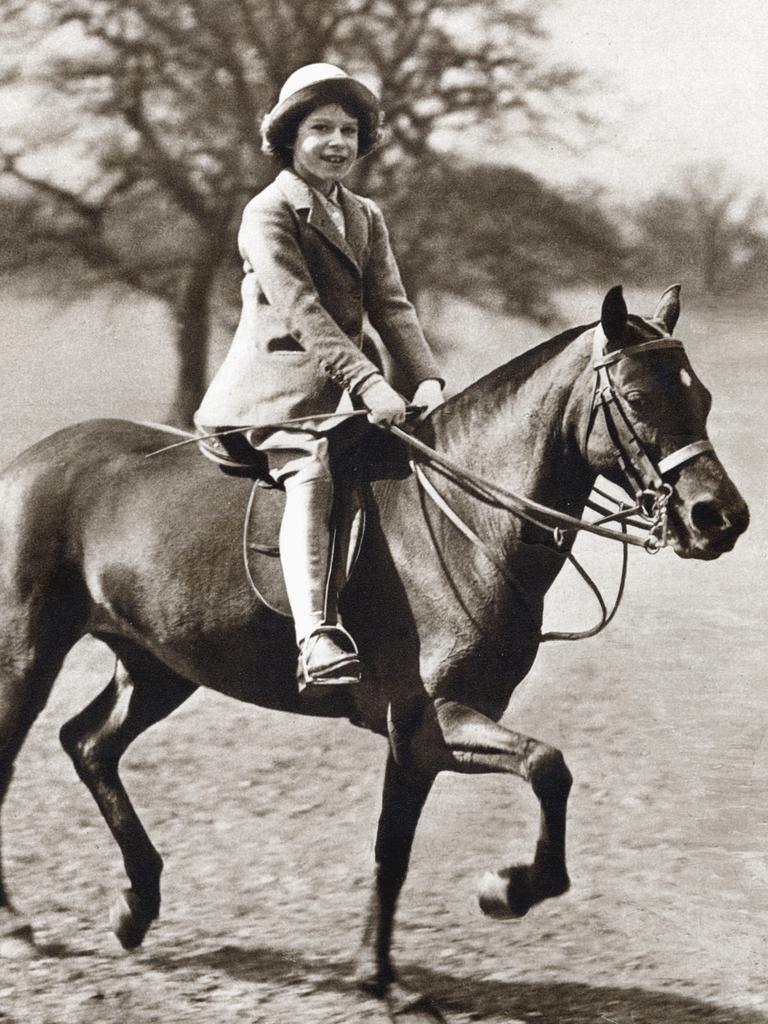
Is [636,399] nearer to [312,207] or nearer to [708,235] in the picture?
[312,207]

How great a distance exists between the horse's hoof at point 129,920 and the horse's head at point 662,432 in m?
2.38

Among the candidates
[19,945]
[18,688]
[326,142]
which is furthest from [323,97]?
[19,945]

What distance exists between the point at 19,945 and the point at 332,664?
180 cm

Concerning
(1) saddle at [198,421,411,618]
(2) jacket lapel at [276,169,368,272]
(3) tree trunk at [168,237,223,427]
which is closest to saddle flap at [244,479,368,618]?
(1) saddle at [198,421,411,618]

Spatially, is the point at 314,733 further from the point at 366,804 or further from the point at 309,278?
the point at 309,278

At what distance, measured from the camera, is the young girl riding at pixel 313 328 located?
160 inches

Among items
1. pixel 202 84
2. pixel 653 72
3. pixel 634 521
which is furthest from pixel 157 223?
pixel 634 521

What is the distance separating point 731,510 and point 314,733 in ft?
12.4

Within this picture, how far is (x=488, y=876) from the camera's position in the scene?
3.82 metres

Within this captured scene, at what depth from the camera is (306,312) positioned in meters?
4.11

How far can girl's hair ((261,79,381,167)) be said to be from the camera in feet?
13.6

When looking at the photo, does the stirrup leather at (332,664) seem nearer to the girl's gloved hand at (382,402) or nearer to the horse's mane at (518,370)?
the girl's gloved hand at (382,402)

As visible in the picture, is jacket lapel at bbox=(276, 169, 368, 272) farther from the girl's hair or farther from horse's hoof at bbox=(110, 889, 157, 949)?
horse's hoof at bbox=(110, 889, 157, 949)

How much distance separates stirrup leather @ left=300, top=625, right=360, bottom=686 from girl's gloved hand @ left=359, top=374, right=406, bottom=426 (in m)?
0.65
